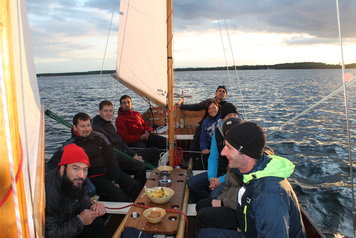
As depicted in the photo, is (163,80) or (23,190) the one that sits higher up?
(163,80)

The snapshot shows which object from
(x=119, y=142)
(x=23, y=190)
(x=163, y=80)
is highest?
(x=163, y=80)

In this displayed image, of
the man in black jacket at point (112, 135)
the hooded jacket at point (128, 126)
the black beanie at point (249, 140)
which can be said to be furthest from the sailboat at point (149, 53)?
the black beanie at point (249, 140)

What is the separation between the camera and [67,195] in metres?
2.59

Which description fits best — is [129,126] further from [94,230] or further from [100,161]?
[94,230]

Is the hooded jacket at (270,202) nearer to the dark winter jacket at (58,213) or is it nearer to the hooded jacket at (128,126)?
the dark winter jacket at (58,213)

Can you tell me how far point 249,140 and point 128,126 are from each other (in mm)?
4209

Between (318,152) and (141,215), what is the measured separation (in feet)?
29.2

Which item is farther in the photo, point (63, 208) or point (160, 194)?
point (160, 194)

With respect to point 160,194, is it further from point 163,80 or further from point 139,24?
point 139,24

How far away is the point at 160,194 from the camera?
9.76ft

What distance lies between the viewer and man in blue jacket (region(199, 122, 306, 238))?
5.56 ft

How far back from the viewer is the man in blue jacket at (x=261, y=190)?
1694 mm

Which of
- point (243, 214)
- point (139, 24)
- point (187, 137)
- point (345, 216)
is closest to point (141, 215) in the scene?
point (243, 214)

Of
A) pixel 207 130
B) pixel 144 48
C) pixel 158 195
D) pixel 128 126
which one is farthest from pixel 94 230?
pixel 128 126
